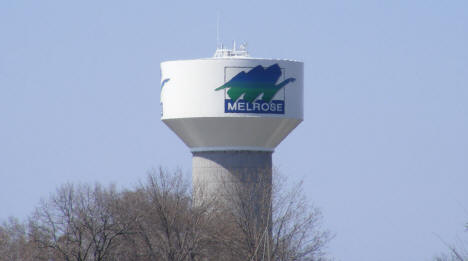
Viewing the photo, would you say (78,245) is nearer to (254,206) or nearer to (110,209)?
(110,209)

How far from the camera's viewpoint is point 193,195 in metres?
50.4

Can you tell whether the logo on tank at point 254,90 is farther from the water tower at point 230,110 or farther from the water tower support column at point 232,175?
the water tower support column at point 232,175

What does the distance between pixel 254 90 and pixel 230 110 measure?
136cm

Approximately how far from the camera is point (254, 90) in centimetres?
4834

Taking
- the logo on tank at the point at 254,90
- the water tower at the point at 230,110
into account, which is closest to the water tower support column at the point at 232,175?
the water tower at the point at 230,110

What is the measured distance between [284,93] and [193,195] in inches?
234

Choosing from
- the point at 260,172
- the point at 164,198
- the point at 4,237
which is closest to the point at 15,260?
the point at 4,237

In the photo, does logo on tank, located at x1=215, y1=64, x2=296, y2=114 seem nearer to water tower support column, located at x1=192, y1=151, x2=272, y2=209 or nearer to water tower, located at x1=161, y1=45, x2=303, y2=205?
water tower, located at x1=161, y1=45, x2=303, y2=205

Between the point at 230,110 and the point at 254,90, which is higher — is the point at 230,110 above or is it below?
below

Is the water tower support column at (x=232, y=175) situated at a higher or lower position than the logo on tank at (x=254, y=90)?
lower

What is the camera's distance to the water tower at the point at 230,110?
4803 centimetres

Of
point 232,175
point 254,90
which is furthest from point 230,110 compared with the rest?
point 232,175

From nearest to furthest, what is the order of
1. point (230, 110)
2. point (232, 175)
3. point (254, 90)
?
point (230, 110) < point (254, 90) < point (232, 175)

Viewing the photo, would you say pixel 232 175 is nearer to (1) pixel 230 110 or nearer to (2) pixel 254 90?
(1) pixel 230 110
